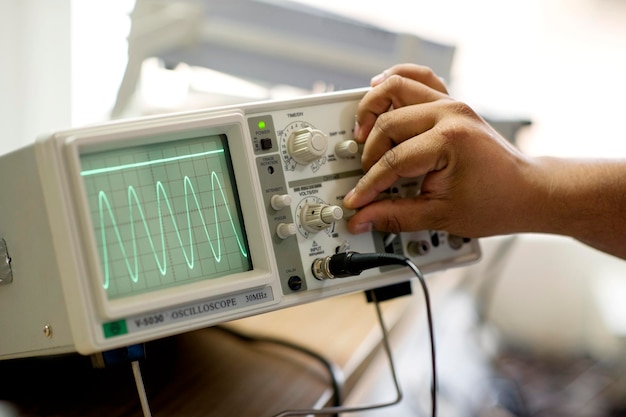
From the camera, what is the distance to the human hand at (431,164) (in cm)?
86

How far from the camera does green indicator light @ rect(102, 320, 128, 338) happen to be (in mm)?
688

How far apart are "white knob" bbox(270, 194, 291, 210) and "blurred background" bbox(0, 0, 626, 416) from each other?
57 centimetres

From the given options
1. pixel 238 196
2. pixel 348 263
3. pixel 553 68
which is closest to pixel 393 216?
pixel 348 263

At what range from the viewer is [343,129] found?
3.01 ft

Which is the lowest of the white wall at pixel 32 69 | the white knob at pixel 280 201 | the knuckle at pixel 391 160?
the white knob at pixel 280 201

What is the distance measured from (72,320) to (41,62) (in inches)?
34.8

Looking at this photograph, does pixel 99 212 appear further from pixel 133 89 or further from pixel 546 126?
pixel 546 126

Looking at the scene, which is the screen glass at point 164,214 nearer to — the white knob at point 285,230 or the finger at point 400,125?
the white knob at point 285,230

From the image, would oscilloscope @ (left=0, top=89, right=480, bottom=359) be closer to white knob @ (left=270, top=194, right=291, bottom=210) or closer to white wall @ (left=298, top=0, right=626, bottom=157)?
white knob @ (left=270, top=194, right=291, bottom=210)

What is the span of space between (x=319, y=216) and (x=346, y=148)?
11 centimetres

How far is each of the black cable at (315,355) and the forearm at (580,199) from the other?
0.43m

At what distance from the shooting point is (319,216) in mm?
834

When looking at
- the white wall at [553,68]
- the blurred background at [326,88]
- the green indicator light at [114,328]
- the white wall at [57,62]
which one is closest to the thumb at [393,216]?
the green indicator light at [114,328]

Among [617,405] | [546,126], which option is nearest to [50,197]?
[617,405]
